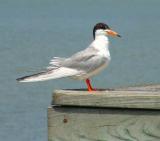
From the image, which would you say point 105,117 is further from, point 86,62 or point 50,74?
point 86,62

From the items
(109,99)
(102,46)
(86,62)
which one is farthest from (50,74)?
(109,99)

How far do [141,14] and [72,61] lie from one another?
8495 cm

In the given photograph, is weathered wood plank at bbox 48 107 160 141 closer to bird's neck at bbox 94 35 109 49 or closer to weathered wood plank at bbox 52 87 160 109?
weathered wood plank at bbox 52 87 160 109

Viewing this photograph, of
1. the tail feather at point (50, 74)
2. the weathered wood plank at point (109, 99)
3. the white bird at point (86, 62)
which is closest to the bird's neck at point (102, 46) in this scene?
the white bird at point (86, 62)

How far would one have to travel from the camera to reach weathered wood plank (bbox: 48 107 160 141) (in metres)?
2.64

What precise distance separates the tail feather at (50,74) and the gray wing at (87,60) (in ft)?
0.35

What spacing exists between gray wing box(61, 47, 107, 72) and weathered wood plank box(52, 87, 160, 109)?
2.61 metres

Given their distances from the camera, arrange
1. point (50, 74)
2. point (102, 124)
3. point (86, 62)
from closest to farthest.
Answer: point (102, 124), point (50, 74), point (86, 62)

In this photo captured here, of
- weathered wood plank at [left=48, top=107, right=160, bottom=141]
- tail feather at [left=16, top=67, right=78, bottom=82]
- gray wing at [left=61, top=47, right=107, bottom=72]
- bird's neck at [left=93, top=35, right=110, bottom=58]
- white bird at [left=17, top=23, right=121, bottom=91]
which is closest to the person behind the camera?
weathered wood plank at [left=48, top=107, right=160, bottom=141]

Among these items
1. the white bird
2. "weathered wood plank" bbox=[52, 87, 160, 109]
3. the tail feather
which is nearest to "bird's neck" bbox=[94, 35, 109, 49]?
the white bird

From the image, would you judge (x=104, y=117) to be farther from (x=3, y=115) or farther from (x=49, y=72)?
(x=3, y=115)

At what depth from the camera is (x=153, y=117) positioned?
2639 millimetres

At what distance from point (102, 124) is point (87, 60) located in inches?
115

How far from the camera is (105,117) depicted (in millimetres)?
2697
